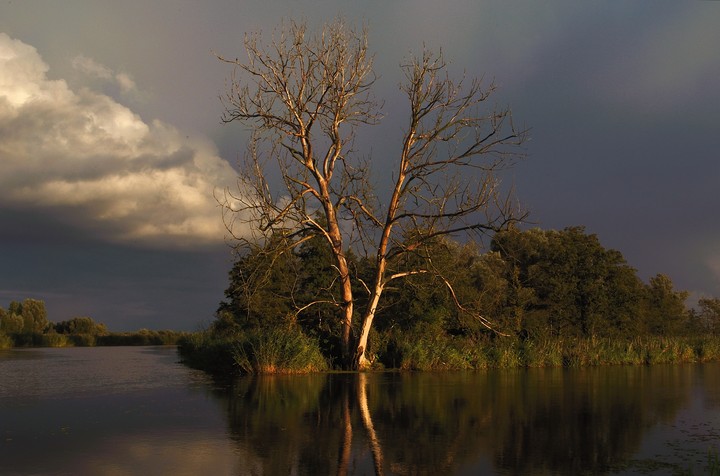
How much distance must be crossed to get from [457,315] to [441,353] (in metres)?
5.54

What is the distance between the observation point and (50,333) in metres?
77.8

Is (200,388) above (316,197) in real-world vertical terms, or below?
below

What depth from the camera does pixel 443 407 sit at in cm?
1575

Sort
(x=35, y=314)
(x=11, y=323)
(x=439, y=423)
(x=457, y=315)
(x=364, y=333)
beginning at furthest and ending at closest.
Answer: (x=35, y=314), (x=11, y=323), (x=457, y=315), (x=364, y=333), (x=439, y=423)

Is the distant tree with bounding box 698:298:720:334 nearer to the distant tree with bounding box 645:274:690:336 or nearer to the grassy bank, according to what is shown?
the distant tree with bounding box 645:274:690:336

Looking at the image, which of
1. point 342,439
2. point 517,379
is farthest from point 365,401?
point 517,379

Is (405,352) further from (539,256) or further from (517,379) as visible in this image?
(539,256)

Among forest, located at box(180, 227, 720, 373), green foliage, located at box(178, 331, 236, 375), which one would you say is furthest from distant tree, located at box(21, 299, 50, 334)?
green foliage, located at box(178, 331, 236, 375)

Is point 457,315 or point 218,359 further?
point 457,315

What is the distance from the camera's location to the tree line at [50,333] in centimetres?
6912

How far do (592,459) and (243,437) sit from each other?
18.7 ft

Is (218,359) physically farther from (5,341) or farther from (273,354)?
(5,341)

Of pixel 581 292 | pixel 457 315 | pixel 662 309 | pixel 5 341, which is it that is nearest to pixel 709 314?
pixel 662 309

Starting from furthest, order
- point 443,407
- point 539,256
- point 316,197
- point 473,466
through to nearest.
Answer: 1. point 539,256
2. point 316,197
3. point 443,407
4. point 473,466
